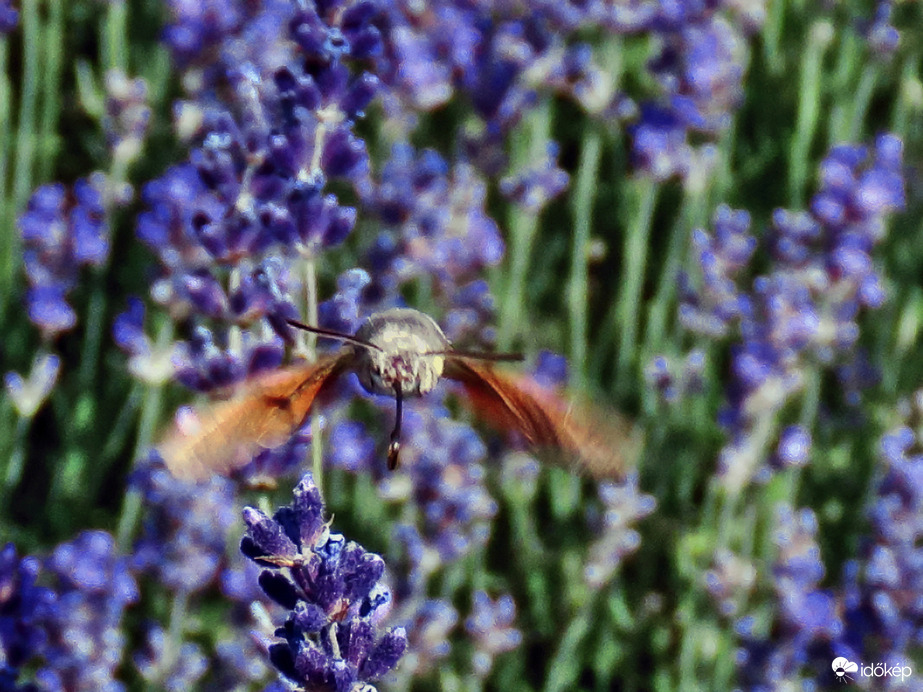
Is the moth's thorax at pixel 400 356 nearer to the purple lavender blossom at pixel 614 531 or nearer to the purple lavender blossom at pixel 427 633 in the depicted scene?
the purple lavender blossom at pixel 427 633

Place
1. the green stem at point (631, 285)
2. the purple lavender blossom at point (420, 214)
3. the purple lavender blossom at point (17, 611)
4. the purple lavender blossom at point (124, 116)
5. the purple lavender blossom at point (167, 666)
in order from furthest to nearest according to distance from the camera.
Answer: the green stem at point (631, 285) → the purple lavender blossom at point (124, 116) → the purple lavender blossom at point (420, 214) → the purple lavender blossom at point (167, 666) → the purple lavender blossom at point (17, 611)

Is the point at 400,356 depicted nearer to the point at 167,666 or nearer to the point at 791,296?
the point at 167,666

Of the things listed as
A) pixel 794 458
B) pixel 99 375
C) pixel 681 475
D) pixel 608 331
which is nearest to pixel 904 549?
pixel 794 458

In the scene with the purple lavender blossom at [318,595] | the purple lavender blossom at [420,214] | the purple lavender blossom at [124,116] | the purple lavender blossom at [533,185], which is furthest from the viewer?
the purple lavender blossom at [533,185]

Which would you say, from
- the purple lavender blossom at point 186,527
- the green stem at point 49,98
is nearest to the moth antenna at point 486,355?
the purple lavender blossom at point 186,527

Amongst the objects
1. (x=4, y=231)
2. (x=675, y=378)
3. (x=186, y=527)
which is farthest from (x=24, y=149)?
(x=675, y=378)

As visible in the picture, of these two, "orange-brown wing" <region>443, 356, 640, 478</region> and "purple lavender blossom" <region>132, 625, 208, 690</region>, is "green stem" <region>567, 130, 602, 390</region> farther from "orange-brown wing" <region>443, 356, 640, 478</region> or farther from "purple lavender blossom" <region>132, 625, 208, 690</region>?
"orange-brown wing" <region>443, 356, 640, 478</region>

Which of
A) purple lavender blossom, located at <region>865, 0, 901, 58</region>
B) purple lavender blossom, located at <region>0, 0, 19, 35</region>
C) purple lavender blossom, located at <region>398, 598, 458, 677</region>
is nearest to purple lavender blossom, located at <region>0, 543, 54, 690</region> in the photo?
purple lavender blossom, located at <region>398, 598, 458, 677</region>
